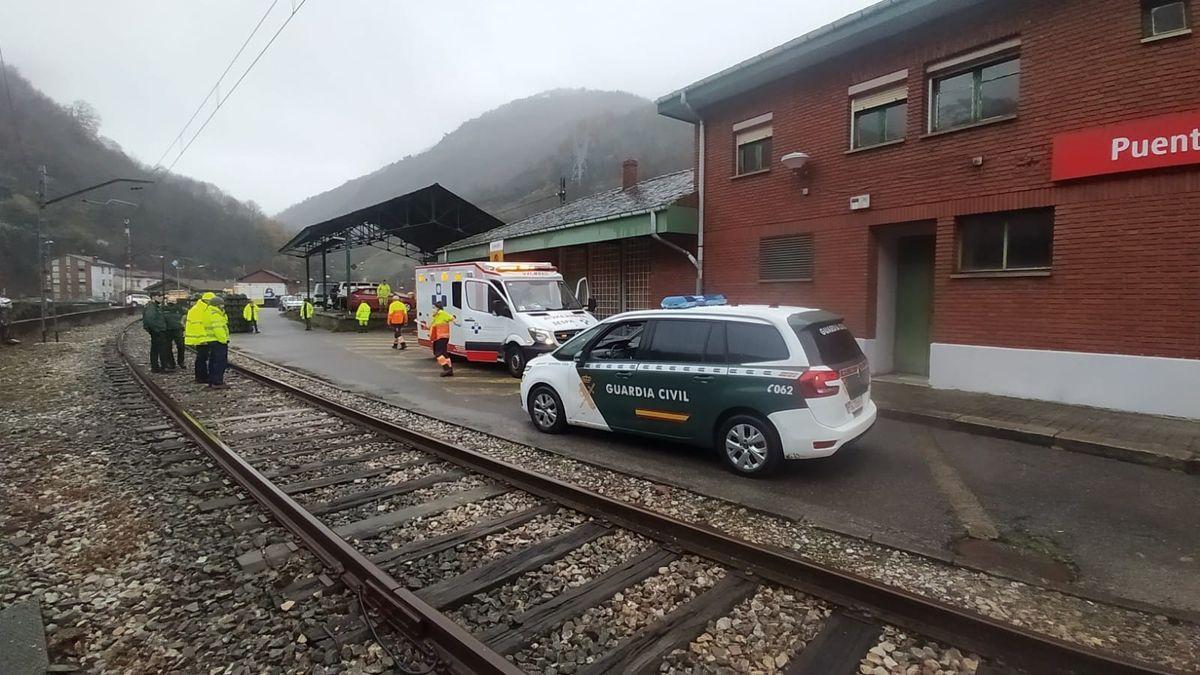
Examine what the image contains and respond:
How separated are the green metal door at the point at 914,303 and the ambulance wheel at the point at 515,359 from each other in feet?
24.4

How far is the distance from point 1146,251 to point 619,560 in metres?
8.39

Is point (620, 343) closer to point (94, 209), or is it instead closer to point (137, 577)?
point (137, 577)

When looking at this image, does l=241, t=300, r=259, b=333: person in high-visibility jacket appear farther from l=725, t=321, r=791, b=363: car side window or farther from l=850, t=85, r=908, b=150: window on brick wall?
l=725, t=321, r=791, b=363: car side window

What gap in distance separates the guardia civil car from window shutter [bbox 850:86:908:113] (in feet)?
20.8

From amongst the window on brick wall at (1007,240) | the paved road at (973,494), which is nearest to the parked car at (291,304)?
the window on brick wall at (1007,240)

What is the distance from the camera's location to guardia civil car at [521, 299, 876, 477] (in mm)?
5781

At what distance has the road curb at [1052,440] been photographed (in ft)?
20.5

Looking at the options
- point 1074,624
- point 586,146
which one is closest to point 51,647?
point 1074,624

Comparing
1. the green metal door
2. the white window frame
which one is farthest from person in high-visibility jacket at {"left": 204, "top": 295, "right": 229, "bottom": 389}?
the green metal door

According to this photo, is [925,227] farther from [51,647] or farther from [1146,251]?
[51,647]

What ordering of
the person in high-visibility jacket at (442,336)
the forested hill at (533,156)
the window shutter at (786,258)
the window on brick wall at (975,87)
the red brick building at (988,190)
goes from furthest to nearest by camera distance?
the forested hill at (533,156), the person in high-visibility jacket at (442,336), the window shutter at (786,258), the window on brick wall at (975,87), the red brick building at (988,190)

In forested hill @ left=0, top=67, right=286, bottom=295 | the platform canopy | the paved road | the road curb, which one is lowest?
the paved road

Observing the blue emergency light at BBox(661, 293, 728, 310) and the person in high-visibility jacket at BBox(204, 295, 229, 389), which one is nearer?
the blue emergency light at BBox(661, 293, 728, 310)

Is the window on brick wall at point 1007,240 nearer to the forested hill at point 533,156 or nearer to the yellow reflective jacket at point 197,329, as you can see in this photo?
the yellow reflective jacket at point 197,329
